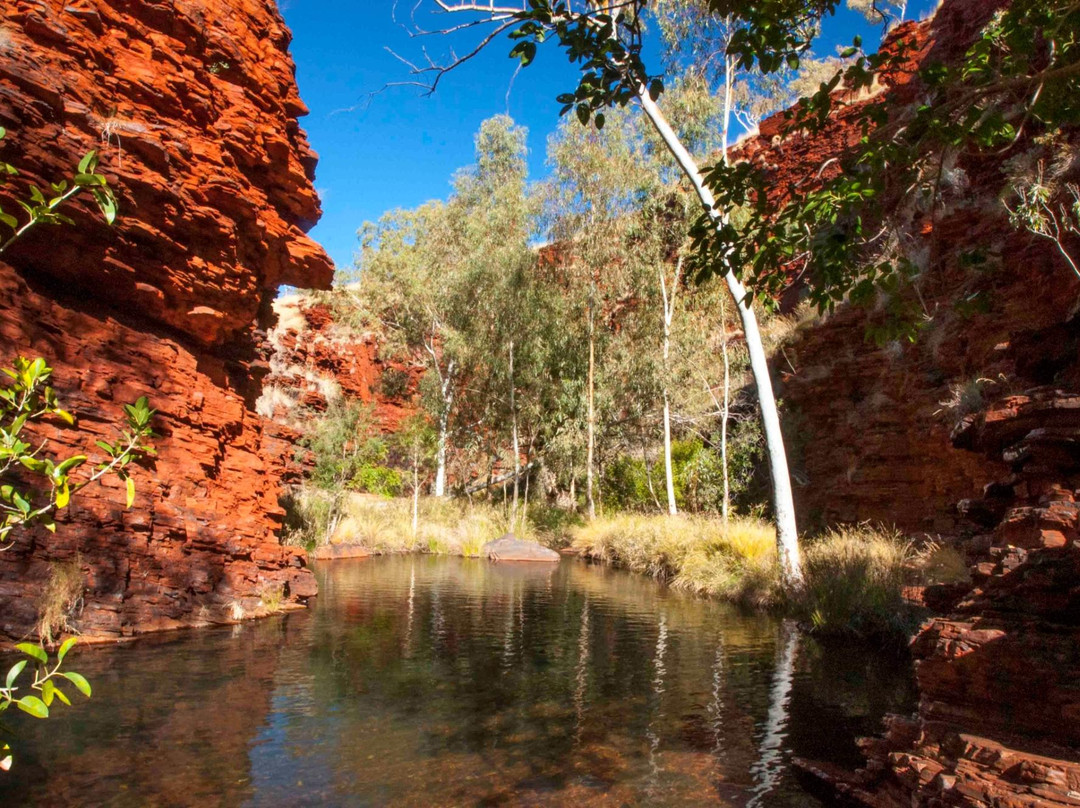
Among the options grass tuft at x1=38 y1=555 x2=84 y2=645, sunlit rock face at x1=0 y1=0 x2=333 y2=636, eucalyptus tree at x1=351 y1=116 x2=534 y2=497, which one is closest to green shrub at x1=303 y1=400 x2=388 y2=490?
eucalyptus tree at x1=351 y1=116 x2=534 y2=497

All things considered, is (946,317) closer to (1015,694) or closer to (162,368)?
(1015,694)

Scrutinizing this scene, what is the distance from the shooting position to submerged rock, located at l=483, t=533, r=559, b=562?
20.0 m

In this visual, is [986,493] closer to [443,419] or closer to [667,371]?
[667,371]

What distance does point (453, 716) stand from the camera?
5.50 metres

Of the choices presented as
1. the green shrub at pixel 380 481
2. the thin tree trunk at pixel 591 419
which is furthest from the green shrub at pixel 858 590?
the green shrub at pixel 380 481

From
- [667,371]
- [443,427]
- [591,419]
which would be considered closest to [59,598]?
[667,371]

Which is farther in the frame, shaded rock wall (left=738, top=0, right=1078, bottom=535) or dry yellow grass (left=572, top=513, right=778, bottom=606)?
dry yellow grass (left=572, top=513, right=778, bottom=606)

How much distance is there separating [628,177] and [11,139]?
19.7m

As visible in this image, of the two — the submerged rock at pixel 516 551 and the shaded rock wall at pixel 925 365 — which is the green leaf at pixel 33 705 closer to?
the shaded rock wall at pixel 925 365

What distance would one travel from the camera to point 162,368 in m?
9.32

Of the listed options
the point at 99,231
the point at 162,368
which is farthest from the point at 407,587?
the point at 99,231

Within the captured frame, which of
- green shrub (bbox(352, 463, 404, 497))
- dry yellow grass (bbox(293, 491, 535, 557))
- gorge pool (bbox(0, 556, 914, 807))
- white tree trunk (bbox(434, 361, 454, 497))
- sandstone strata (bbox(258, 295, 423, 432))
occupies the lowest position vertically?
gorge pool (bbox(0, 556, 914, 807))

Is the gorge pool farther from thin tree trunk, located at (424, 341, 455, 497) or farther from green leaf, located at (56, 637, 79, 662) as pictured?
thin tree trunk, located at (424, 341, 455, 497)

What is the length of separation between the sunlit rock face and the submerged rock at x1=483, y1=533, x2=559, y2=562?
30.9 feet
